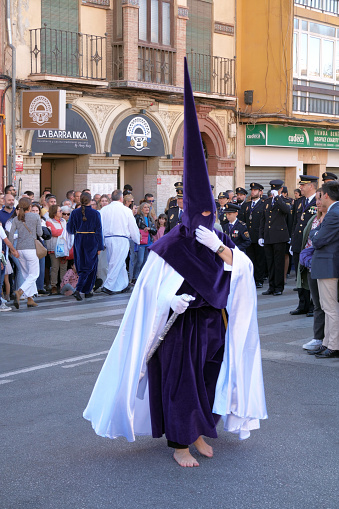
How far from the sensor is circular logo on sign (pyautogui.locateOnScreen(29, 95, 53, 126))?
63.9ft

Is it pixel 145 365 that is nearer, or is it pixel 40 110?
pixel 145 365

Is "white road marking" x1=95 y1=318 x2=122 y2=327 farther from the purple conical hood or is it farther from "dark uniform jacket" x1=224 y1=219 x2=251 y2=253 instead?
the purple conical hood

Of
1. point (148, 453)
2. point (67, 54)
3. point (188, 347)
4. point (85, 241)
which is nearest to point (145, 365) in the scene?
point (188, 347)

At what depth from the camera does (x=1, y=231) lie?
42.4ft

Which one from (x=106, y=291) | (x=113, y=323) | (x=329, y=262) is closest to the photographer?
(x=329, y=262)

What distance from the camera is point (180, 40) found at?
2445 cm

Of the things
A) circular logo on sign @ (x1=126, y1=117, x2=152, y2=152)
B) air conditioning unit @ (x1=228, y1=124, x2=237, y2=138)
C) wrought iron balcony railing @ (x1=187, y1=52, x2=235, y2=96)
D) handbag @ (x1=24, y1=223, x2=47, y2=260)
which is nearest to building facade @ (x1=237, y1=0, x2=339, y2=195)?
air conditioning unit @ (x1=228, y1=124, x2=237, y2=138)

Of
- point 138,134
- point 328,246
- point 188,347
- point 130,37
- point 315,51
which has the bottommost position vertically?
point 188,347

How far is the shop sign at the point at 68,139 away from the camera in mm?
20609

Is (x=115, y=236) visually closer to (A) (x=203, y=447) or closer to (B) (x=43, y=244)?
(B) (x=43, y=244)

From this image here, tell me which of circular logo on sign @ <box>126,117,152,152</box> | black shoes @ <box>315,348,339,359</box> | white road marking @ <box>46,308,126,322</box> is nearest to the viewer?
black shoes @ <box>315,348,339,359</box>

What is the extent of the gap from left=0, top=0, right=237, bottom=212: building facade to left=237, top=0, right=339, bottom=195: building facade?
4.09 feet

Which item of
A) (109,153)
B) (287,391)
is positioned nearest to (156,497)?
(287,391)

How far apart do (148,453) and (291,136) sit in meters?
24.6
